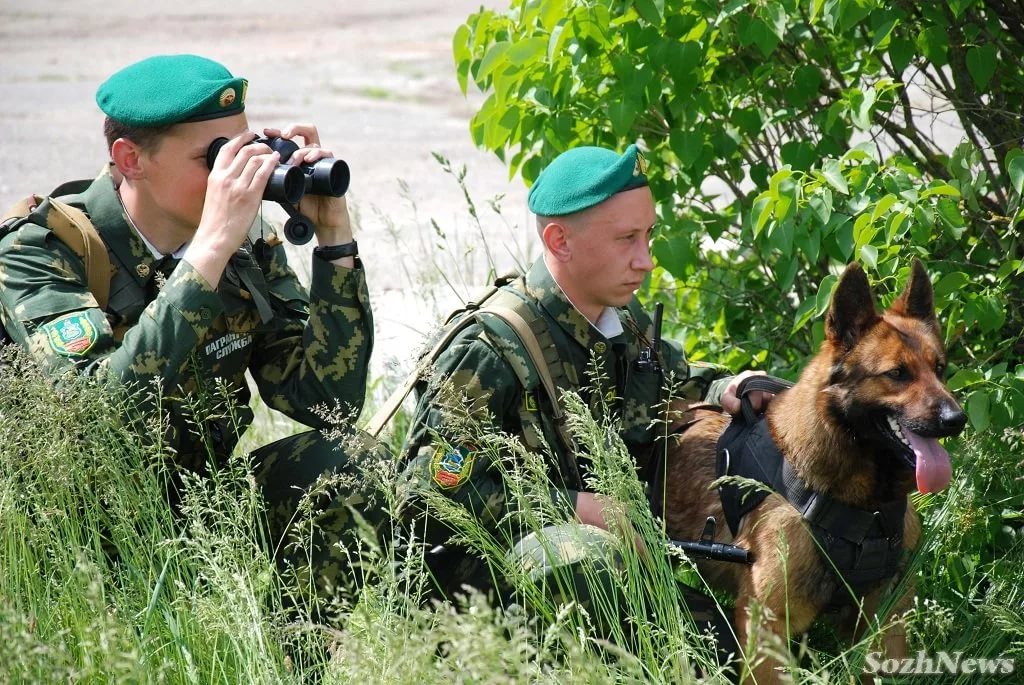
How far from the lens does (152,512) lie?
9.29 feet

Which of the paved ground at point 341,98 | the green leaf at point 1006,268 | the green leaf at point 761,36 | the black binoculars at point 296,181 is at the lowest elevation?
the paved ground at point 341,98

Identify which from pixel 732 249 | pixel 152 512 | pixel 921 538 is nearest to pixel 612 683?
pixel 152 512

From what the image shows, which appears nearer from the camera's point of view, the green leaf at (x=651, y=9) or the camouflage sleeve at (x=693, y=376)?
the green leaf at (x=651, y=9)

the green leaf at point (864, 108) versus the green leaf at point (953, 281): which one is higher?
the green leaf at point (864, 108)

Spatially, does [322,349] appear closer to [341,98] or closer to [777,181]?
[777,181]

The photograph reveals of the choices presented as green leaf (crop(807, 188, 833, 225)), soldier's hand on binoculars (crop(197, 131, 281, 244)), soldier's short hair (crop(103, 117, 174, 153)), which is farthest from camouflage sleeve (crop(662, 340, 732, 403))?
soldier's short hair (crop(103, 117, 174, 153))

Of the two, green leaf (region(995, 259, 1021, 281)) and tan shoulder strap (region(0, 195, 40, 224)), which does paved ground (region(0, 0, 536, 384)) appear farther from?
green leaf (region(995, 259, 1021, 281))

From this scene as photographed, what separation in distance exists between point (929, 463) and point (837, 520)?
307mm

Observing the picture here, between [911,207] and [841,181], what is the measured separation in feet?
0.68

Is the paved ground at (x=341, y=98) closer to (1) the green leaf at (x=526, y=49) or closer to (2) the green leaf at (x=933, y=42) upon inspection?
(1) the green leaf at (x=526, y=49)

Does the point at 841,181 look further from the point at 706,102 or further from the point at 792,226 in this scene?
the point at 706,102

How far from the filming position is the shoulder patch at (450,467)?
3.13 metres

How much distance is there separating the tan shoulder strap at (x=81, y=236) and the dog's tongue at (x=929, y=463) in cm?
220

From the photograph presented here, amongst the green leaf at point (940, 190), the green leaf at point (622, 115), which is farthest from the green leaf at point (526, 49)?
the green leaf at point (940, 190)
